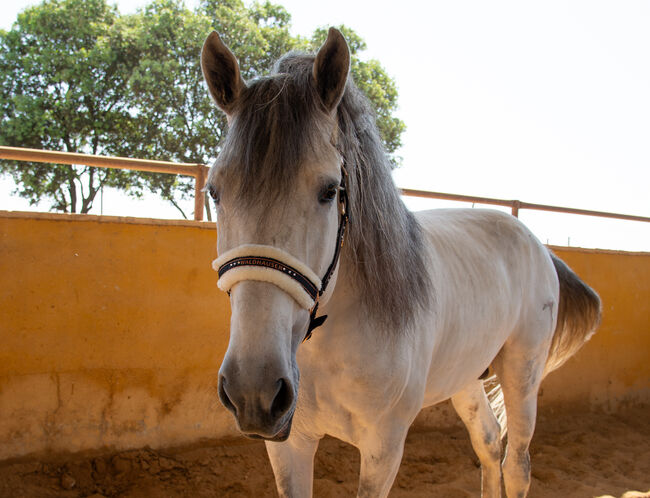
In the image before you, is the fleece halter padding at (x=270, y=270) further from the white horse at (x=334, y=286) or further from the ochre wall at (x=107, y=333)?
the ochre wall at (x=107, y=333)

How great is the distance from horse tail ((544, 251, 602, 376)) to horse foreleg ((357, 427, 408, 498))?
174cm

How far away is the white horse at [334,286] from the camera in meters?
1.02

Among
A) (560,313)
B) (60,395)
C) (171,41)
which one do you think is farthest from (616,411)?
(171,41)

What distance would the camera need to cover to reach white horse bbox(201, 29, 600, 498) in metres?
1.02

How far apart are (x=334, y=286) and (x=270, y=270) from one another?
0.38 metres

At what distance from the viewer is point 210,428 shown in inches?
131

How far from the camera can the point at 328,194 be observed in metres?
1.16

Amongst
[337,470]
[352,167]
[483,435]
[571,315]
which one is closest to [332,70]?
[352,167]

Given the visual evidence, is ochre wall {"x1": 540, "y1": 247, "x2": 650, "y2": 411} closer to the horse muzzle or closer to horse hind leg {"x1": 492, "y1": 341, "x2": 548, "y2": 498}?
horse hind leg {"x1": 492, "y1": 341, "x2": 548, "y2": 498}

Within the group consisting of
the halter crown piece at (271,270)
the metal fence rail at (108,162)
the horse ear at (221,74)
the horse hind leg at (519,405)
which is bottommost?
the horse hind leg at (519,405)

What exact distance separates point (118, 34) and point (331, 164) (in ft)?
47.4

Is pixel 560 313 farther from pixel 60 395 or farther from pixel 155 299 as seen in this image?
pixel 60 395

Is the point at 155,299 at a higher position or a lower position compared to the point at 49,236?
lower

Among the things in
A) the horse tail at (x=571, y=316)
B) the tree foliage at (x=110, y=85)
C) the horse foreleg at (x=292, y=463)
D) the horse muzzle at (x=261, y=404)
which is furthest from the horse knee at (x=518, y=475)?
the tree foliage at (x=110, y=85)
